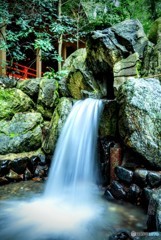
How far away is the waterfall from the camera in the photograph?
6.19 m

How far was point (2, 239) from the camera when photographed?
12.1 feet

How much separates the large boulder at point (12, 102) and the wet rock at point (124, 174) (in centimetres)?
447

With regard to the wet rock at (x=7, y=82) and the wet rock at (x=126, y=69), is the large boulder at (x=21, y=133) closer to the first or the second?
the wet rock at (x=7, y=82)

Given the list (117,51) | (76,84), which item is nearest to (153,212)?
(76,84)

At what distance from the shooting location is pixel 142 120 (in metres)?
4.96

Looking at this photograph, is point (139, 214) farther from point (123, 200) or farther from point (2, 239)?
point (2, 239)

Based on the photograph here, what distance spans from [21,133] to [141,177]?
4312 millimetres

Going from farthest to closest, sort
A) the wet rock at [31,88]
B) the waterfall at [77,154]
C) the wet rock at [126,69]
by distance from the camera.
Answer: the wet rock at [31,88], the wet rock at [126,69], the waterfall at [77,154]

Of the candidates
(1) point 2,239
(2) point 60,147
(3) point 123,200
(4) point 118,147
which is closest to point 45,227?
(1) point 2,239

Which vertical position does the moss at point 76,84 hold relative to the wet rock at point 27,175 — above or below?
above

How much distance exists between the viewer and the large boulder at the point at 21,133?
23.5ft

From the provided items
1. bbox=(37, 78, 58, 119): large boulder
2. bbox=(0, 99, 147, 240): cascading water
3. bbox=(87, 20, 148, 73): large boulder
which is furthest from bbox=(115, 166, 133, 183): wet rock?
bbox=(87, 20, 148, 73): large boulder

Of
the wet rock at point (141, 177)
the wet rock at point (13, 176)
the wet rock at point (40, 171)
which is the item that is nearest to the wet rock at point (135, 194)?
the wet rock at point (141, 177)

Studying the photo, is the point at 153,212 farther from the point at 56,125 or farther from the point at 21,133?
the point at 21,133
